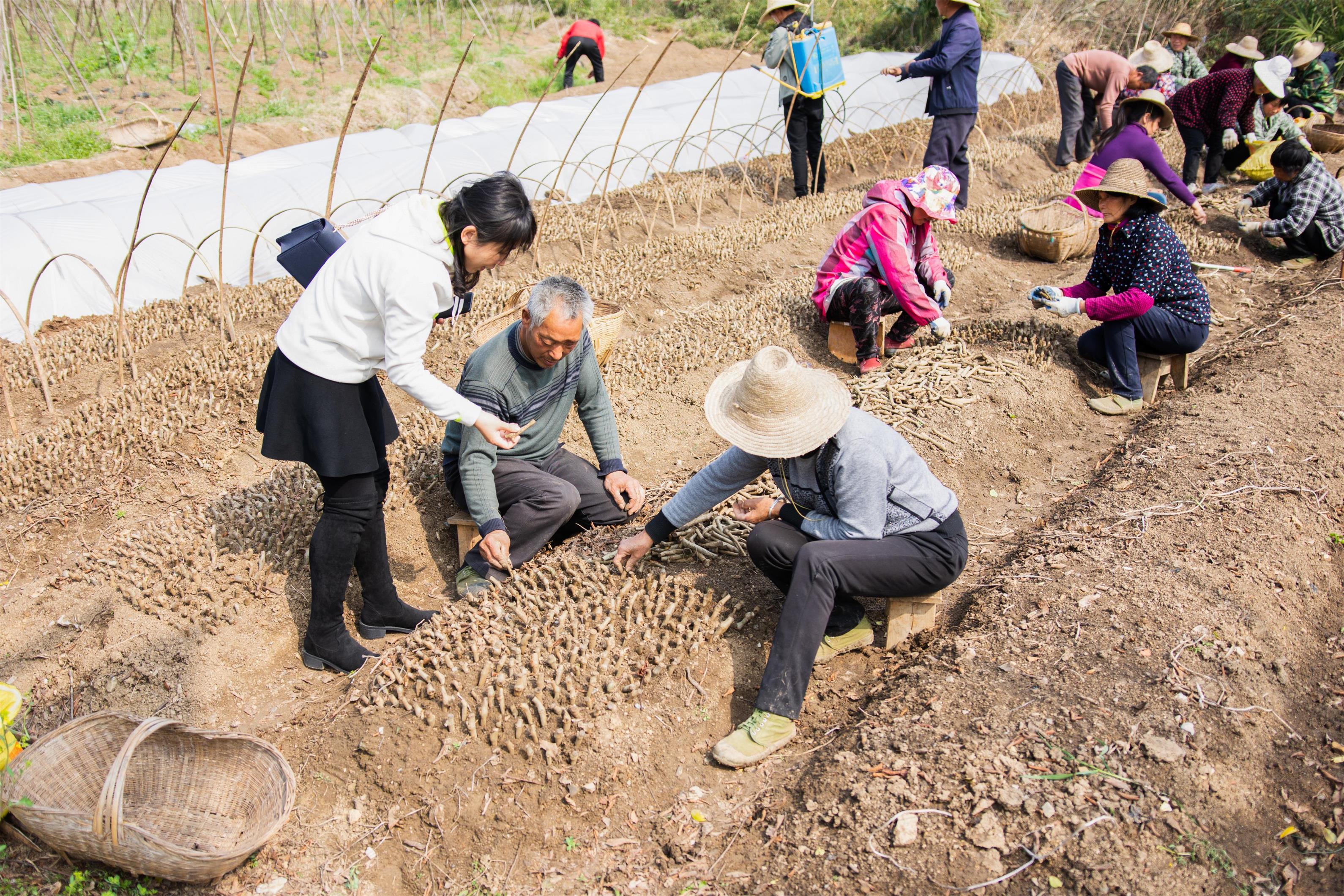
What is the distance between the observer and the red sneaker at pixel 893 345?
5730 mm

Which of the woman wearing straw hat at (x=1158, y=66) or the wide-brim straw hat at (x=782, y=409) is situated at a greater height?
the woman wearing straw hat at (x=1158, y=66)

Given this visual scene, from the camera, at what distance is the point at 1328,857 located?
7.55ft

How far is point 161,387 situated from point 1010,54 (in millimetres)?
13705

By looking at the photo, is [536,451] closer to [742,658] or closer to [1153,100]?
[742,658]

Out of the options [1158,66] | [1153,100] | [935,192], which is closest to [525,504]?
[935,192]

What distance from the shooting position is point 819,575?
9.27ft

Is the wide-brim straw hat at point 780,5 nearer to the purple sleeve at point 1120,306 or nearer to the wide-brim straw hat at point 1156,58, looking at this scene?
the wide-brim straw hat at point 1156,58

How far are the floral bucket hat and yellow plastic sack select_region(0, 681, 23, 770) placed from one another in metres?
4.66

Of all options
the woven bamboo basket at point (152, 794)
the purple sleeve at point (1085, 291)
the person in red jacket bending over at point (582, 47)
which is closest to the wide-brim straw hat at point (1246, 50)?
the purple sleeve at point (1085, 291)

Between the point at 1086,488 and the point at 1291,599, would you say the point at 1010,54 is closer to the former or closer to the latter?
the point at 1086,488

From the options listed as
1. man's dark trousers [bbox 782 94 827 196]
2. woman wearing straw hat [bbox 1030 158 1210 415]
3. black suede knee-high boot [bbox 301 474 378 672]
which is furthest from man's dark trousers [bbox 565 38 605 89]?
black suede knee-high boot [bbox 301 474 378 672]

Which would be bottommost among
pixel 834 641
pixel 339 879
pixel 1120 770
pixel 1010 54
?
pixel 339 879

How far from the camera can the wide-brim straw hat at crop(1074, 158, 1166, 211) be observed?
4938mm

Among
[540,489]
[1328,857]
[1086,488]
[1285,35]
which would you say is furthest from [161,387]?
[1285,35]
